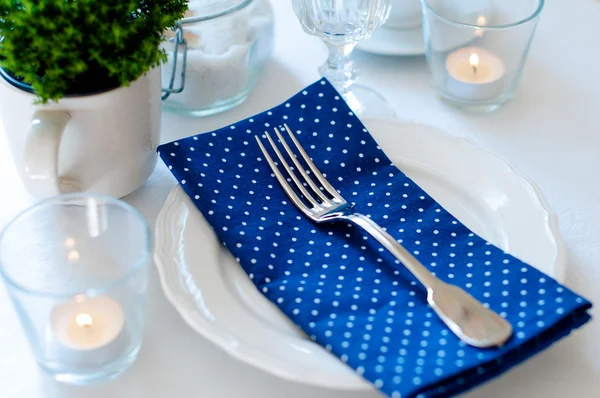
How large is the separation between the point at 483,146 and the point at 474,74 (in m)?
0.08

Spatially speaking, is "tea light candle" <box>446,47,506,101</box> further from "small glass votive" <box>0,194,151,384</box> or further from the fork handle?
"small glass votive" <box>0,194,151,384</box>

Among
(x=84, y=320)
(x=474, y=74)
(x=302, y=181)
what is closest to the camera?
(x=84, y=320)

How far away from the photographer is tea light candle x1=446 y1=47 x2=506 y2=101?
75 centimetres

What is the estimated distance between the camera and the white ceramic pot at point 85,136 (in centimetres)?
56

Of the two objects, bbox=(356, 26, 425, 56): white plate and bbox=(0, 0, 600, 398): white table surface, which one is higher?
bbox=(356, 26, 425, 56): white plate

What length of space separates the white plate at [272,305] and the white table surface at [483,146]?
4 cm

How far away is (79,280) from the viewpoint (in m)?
0.55

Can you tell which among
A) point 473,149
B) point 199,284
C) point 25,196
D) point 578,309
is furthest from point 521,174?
point 25,196

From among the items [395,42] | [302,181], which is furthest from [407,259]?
[395,42]

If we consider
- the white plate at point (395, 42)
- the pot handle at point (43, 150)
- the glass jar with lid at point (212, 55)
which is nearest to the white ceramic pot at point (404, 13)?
the white plate at point (395, 42)

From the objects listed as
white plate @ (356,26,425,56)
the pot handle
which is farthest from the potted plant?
white plate @ (356,26,425,56)

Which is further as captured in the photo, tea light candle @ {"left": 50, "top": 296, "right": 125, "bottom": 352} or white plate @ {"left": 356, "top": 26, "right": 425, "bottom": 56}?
white plate @ {"left": 356, "top": 26, "right": 425, "bottom": 56}

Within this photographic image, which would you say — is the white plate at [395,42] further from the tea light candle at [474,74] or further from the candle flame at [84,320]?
the candle flame at [84,320]

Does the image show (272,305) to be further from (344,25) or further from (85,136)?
(344,25)
